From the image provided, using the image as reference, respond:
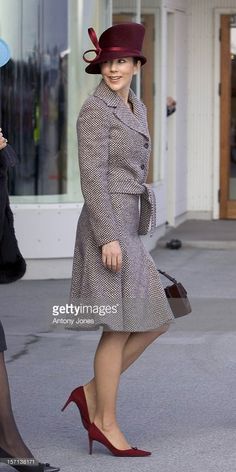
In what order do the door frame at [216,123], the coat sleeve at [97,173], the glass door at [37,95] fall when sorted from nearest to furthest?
the coat sleeve at [97,173], the glass door at [37,95], the door frame at [216,123]

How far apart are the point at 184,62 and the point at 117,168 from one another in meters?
8.75

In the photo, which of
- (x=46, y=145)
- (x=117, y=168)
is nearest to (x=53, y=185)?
(x=46, y=145)

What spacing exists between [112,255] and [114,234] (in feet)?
0.30

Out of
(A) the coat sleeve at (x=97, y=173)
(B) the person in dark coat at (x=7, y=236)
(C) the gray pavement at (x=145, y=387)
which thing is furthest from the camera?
(C) the gray pavement at (x=145, y=387)

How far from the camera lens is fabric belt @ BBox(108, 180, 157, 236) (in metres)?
5.64

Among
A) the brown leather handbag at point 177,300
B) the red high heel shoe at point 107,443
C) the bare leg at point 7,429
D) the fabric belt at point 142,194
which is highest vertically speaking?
the fabric belt at point 142,194

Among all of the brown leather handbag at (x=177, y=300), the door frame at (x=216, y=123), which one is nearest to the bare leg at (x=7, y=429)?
the brown leather handbag at (x=177, y=300)

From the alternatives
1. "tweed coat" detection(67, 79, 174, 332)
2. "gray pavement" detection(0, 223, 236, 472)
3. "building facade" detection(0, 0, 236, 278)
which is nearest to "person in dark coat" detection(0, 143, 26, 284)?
"tweed coat" detection(67, 79, 174, 332)

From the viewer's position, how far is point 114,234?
18.1 ft

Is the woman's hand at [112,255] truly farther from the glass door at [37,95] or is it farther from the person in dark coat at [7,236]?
the glass door at [37,95]

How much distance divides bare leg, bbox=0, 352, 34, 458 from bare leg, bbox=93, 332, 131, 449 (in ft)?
1.57

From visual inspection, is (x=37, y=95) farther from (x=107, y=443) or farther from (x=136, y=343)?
(x=107, y=443)

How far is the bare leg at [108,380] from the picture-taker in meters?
5.66

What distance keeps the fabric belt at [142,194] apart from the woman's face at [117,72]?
42cm
